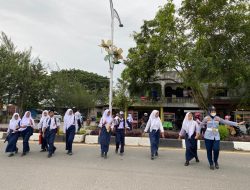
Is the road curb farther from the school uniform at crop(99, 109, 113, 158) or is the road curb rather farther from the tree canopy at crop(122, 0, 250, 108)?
the tree canopy at crop(122, 0, 250, 108)

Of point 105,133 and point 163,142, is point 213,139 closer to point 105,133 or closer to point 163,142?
point 105,133

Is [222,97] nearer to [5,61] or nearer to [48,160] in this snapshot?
[5,61]

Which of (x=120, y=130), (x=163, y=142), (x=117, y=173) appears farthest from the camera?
(x=163, y=142)

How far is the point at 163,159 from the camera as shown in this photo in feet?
35.3

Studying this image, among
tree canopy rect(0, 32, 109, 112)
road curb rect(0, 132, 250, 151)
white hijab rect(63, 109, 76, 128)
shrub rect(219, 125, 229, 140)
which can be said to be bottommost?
road curb rect(0, 132, 250, 151)

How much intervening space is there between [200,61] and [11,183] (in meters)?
14.8

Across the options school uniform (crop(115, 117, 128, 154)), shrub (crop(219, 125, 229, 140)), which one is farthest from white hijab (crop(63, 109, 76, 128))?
shrub (crop(219, 125, 229, 140))

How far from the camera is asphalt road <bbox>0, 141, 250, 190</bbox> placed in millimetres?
7000

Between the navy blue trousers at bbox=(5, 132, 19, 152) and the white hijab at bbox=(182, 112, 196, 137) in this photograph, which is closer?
the white hijab at bbox=(182, 112, 196, 137)

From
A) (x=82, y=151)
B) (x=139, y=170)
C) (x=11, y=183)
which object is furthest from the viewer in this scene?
(x=82, y=151)

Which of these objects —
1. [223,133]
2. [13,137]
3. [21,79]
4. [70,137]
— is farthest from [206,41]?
[21,79]

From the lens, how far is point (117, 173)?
8.29 m

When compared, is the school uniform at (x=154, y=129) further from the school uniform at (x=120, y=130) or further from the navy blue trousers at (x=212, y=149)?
the navy blue trousers at (x=212, y=149)

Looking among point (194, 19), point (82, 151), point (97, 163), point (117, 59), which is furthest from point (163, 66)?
point (97, 163)
